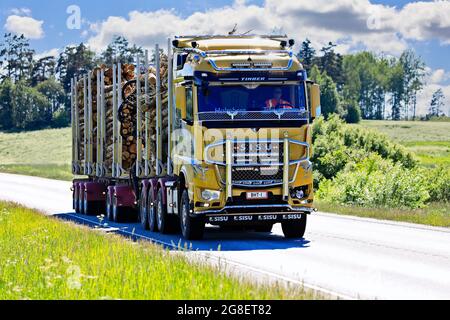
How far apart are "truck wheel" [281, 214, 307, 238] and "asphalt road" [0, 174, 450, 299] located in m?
0.22

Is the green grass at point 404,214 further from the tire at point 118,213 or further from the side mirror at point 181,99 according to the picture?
the side mirror at point 181,99

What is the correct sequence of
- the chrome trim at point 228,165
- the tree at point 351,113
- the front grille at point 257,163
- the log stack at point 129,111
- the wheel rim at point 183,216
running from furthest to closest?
the tree at point 351,113
the log stack at point 129,111
the wheel rim at point 183,216
the front grille at point 257,163
the chrome trim at point 228,165

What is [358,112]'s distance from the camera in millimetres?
181000

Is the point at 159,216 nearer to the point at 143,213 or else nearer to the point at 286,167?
the point at 143,213

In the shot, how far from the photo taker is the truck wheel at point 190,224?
65.3ft

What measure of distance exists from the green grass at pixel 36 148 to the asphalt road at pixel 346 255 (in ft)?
274

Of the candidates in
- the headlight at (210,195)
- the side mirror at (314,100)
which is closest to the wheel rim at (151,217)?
the headlight at (210,195)

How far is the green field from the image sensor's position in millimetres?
103812

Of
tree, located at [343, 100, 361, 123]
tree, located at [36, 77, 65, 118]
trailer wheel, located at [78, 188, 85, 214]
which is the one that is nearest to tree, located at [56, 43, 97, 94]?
tree, located at [36, 77, 65, 118]

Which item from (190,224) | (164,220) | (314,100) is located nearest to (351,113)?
(164,220)

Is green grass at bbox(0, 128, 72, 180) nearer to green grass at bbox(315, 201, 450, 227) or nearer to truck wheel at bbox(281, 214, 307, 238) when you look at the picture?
green grass at bbox(315, 201, 450, 227)

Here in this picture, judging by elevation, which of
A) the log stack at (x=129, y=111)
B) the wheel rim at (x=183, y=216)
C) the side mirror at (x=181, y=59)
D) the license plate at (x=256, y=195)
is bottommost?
the wheel rim at (x=183, y=216)

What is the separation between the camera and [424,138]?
13762 centimetres

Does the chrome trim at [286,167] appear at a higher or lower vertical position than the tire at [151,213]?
higher
